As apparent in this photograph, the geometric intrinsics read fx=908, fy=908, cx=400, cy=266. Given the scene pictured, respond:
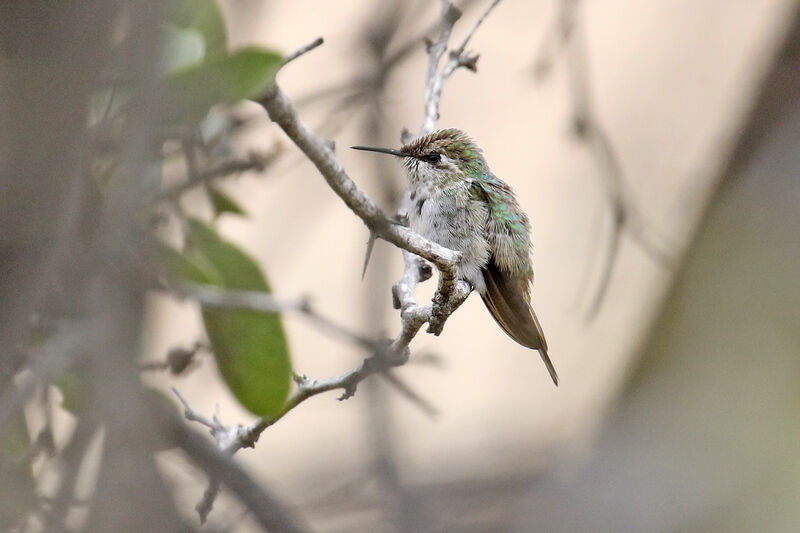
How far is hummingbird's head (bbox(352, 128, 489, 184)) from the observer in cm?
283

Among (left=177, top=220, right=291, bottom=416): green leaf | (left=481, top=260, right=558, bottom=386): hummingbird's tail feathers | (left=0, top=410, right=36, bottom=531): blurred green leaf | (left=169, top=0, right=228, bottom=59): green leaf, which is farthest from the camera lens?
(left=481, top=260, right=558, bottom=386): hummingbird's tail feathers

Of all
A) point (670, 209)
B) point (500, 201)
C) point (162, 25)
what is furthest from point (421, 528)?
point (670, 209)

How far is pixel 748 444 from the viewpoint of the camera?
3197mm

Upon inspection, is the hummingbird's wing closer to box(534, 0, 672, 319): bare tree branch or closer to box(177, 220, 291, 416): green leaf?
box(534, 0, 672, 319): bare tree branch

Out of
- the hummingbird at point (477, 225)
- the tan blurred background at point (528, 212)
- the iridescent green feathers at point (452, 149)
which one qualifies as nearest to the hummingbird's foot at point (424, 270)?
the hummingbird at point (477, 225)

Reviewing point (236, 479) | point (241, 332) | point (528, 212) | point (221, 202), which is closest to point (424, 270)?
point (241, 332)

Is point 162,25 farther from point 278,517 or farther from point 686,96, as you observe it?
point 686,96

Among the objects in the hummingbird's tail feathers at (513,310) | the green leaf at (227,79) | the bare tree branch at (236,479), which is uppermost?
the green leaf at (227,79)

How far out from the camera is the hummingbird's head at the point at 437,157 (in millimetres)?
2828

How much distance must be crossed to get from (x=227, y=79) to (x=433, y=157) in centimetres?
112

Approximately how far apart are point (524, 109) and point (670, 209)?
106 centimetres

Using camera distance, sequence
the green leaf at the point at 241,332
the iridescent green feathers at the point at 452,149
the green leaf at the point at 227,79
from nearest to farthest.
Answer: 1. the green leaf at the point at 227,79
2. the green leaf at the point at 241,332
3. the iridescent green feathers at the point at 452,149

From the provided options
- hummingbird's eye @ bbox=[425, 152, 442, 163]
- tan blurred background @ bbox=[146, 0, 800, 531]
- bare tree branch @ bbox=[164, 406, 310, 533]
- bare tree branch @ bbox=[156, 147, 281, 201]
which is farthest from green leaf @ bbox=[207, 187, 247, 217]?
bare tree branch @ bbox=[164, 406, 310, 533]

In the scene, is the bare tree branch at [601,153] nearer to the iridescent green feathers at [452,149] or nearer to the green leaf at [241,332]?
the iridescent green feathers at [452,149]
